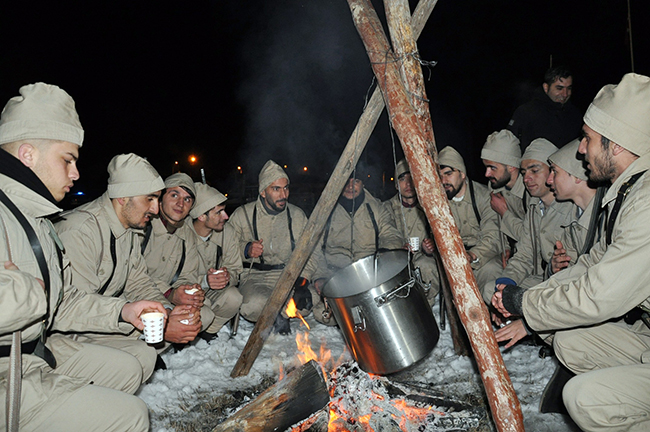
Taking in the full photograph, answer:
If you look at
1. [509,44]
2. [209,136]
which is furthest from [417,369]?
[209,136]

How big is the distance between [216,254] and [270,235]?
0.90 m

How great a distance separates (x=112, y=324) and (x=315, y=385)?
64.2 inches

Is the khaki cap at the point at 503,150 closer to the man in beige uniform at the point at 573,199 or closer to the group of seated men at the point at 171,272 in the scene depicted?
the group of seated men at the point at 171,272

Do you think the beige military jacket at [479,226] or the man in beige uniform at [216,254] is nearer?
the man in beige uniform at [216,254]

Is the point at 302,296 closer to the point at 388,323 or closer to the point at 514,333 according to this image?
the point at 388,323

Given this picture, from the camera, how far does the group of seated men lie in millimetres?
2328

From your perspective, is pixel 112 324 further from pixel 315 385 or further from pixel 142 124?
pixel 142 124

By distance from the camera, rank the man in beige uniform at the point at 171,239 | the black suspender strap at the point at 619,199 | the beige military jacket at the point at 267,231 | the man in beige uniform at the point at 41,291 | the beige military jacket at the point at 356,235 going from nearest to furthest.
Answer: the man in beige uniform at the point at 41,291, the black suspender strap at the point at 619,199, the man in beige uniform at the point at 171,239, the beige military jacket at the point at 267,231, the beige military jacket at the point at 356,235

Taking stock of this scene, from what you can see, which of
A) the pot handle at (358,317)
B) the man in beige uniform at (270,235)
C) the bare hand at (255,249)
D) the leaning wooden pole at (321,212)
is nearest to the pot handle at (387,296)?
the pot handle at (358,317)

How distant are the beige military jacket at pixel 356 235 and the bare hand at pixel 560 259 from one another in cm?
276

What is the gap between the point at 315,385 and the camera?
3162mm

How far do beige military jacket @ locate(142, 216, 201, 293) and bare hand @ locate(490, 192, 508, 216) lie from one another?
164 inches

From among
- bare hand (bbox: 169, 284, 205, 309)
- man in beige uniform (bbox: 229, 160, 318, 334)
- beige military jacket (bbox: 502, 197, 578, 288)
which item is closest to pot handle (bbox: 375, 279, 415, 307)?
bare hand (bbox: 169, 284, 205, 309)

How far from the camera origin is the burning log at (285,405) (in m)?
3.00
